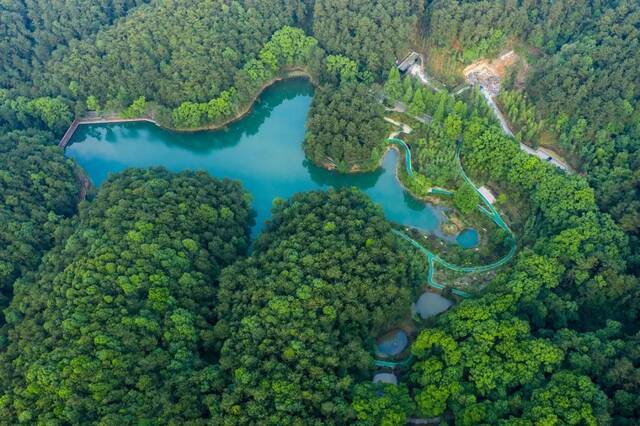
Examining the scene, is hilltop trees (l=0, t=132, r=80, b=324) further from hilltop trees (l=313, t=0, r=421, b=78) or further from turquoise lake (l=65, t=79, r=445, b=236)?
hilltop trees (l=313, t=0, r=421, b=78)

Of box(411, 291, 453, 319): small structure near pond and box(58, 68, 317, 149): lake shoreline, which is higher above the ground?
box(58, 68, 317, 149): lake shoreline

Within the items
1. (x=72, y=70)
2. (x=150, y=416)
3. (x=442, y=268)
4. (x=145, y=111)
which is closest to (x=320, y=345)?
(x=150, y=416)

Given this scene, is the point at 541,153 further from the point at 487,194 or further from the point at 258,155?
the point at 258,155

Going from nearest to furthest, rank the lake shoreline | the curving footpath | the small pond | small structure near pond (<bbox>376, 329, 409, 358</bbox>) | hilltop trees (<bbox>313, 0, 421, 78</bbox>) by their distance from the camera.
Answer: small structure near pond (<bbox>376, 329, 409, 358</bbox>), the curving footpath, the small pond, the lake shoreline, hilltop trees (<bbox>313, 0, 421, 78</bbox>)

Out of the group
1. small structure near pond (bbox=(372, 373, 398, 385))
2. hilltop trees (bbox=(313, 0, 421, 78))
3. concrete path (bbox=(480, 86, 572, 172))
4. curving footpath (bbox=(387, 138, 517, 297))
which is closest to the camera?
small structure near pond (bbox=(372, 373, 398, 385))

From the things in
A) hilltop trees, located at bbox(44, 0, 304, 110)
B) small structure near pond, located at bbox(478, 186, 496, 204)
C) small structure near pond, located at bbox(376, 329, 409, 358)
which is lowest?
small structure near pond, located at bbox(376, 329, 409, 358)

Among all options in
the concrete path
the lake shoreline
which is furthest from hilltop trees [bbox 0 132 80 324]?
the concrete path

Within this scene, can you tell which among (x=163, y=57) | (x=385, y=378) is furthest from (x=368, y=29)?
(x=385, y=378)
